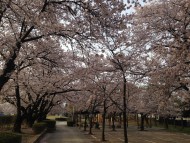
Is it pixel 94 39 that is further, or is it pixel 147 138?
pixel 147 138

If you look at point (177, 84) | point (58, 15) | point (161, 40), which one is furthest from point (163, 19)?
point (58, 15)

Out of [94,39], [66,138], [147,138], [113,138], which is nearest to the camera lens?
[94,39]

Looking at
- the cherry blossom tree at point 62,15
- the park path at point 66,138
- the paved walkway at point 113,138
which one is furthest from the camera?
the paved walkway at point 113,138

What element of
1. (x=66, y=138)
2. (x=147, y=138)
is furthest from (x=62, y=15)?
(x=147, y=138)

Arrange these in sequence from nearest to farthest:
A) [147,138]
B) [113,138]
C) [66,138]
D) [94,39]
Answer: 1. [94,39]
2. [66,138]
3. [113,138]
4. [147,138]

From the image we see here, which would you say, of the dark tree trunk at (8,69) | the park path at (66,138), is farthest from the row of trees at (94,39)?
the park path at (66,138)

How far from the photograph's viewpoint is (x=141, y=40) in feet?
54.2

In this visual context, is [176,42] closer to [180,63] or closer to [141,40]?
[180,63]

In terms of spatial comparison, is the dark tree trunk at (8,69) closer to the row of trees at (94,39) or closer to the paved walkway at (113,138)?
the row of trees at (94,39)

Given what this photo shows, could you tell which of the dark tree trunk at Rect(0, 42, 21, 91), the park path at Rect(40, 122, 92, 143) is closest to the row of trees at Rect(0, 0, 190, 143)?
the dark tree trunk at Rect(0, 42, 21, 91)

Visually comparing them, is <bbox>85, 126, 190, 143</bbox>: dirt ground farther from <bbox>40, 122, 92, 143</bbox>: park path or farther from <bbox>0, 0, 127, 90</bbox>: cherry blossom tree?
<bbox>0, 0, 127, 90</bbox>: cherry blossom tree

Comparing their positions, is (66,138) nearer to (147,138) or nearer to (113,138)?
(113,138)

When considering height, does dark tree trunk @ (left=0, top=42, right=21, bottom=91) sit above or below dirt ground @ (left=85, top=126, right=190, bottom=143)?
above

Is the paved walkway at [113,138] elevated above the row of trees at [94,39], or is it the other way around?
the row of trees at [94,39]
